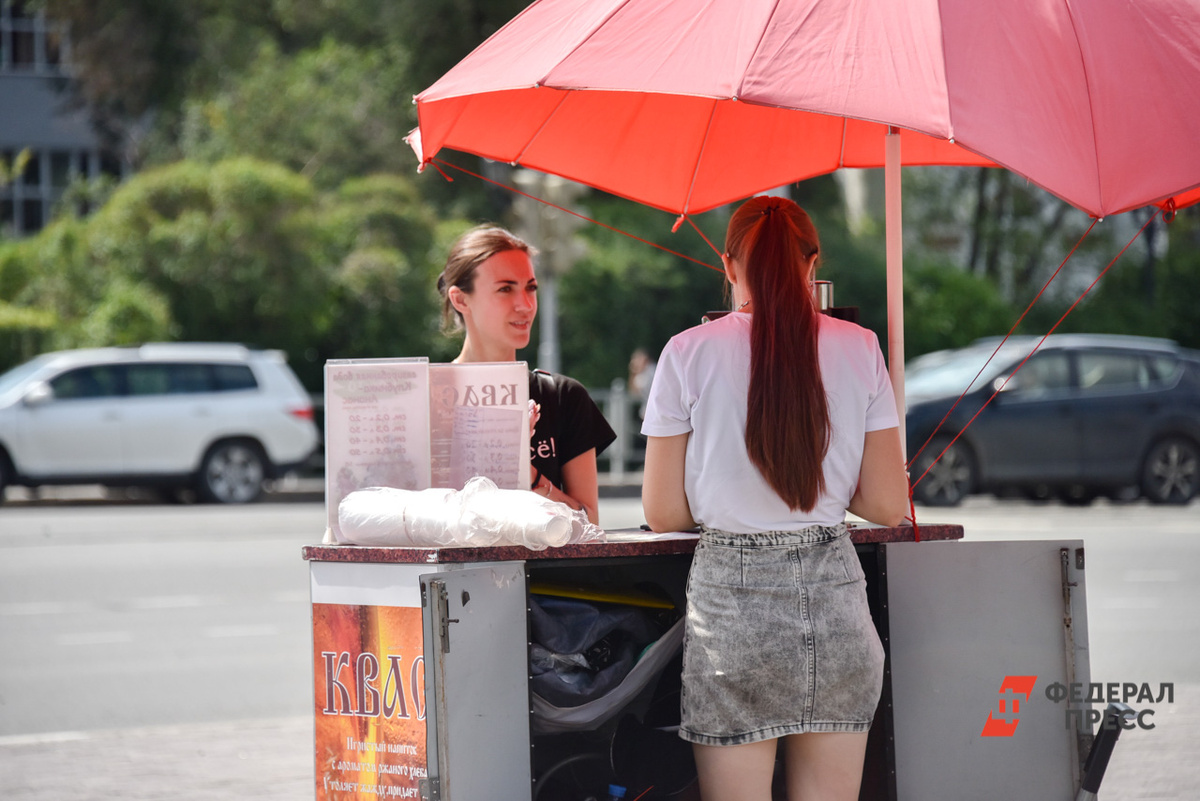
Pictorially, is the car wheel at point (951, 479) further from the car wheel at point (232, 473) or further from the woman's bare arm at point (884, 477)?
the woman's bare arm at point (884, 477)

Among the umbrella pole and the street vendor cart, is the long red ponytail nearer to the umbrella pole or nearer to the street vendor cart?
the street vendor cart

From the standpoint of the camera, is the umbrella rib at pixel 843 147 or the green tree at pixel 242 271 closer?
the umbrella rib at pixel 843 147

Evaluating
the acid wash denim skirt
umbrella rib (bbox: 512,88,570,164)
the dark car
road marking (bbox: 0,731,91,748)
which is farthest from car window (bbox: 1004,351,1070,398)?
the acid wash denim skirt

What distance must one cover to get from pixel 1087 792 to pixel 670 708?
3.51 feet

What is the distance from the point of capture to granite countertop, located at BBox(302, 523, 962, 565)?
3143 mm

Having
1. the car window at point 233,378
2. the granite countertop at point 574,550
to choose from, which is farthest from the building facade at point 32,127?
the granite countertop at point 574,550

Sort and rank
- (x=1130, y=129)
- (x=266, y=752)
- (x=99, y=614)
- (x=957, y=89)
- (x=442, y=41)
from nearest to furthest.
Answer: (x=957, y=89), (x=1130, y=129), (x=266, y=752), (x=99, y=614), (x=442, y=41)

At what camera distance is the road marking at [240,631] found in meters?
8.61

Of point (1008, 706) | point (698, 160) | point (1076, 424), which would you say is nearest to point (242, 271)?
point (1076, 424)

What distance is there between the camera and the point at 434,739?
3.07 m

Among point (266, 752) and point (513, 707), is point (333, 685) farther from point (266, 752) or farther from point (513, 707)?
point (266, 752)

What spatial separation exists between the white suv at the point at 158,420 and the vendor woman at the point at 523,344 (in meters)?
12.7

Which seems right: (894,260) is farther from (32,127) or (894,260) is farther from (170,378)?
(32,127)

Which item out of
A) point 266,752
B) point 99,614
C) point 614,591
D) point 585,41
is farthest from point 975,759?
point 99,614
